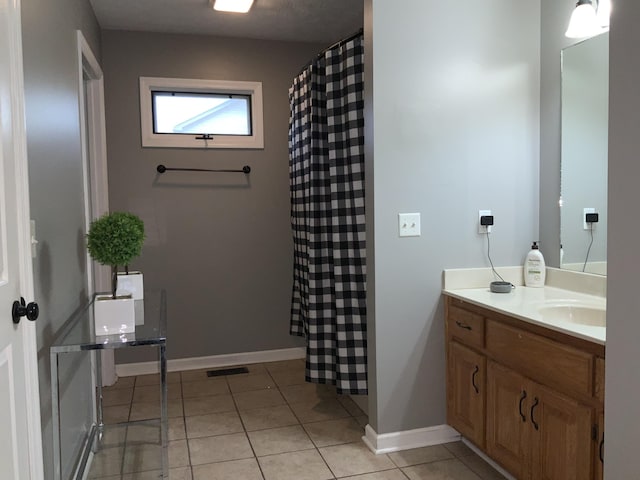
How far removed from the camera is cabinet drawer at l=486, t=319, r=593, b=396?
1.77 m

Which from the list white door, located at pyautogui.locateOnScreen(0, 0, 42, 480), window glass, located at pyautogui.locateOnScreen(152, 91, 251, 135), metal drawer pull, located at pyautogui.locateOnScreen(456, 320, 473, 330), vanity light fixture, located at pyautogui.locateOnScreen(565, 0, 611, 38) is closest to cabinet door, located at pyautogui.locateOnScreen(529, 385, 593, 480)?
metal drawer pull, located at pyautogui.locateOnScreen(456, 320, 473, 330)

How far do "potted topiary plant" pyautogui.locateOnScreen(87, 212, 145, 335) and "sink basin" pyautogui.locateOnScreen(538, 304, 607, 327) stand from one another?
171 centimetres

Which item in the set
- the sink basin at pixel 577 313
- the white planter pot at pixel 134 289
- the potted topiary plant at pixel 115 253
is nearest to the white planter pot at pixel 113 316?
the potted topiary plant at pixel 115 253

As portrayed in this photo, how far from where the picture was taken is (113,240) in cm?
201

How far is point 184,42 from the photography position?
3824 mm

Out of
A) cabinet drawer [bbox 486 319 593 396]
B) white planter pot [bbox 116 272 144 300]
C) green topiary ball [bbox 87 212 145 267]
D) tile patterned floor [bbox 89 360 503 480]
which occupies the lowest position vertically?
tile patterned floor [bbox 89 360 503 480]

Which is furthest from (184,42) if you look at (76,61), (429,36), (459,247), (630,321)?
(630,321)

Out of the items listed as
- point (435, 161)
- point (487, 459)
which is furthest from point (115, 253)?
point (487, 459)

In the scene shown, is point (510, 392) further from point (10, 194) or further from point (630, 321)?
point (10, 194)

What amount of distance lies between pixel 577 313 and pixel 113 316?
194 cm

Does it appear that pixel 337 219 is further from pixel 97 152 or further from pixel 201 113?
pixel 97 152

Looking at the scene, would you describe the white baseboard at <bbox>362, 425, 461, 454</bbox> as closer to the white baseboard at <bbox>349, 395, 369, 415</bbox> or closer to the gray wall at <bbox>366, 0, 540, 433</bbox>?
the gray wall at <bbox>366, 0, 540, 433</bbox>

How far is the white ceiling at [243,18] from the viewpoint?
130 inches

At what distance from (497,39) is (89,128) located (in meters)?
2.61
